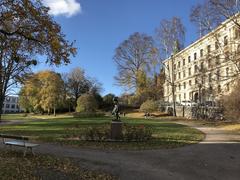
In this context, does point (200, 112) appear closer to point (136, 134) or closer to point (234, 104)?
point (234, 104)

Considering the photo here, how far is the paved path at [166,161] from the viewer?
868 centimetres

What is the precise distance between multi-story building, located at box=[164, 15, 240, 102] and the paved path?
54.2ft

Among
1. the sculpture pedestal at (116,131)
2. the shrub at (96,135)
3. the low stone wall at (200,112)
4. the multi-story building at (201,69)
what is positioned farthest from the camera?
the low stone wall at (200,112)

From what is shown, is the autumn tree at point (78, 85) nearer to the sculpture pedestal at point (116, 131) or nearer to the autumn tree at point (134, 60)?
the autumn tree at point (134, 60)

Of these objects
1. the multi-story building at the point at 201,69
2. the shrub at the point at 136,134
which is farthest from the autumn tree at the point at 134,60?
the shrub at the point at 136,134

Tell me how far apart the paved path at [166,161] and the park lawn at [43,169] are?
1.91ft

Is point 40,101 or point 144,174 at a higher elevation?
point 40,101

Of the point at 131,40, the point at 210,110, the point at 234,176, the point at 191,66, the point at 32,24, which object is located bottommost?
the point at 234,176

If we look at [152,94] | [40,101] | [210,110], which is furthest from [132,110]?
[210,110]

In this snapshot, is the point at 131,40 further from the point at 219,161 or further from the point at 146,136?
the point at 219,161

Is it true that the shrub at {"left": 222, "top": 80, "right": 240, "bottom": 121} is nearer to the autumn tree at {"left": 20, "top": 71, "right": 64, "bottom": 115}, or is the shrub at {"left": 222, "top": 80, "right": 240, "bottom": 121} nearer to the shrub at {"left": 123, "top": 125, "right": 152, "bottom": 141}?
the shrub at {"left": 123, "top": 125, "right": 152, "bottom": 141}

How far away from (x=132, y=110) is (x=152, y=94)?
224 inches

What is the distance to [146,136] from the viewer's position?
16.2m

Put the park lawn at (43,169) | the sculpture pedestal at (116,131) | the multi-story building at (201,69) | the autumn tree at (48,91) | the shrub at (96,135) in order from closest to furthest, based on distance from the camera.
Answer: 1. the park lawn at (43,169)
2. the sculpture pedestal at (116,131)
3. the shrub at (96,135)
4. the multi-story building at (201,69)
5. the autumn tree at (48,91)
